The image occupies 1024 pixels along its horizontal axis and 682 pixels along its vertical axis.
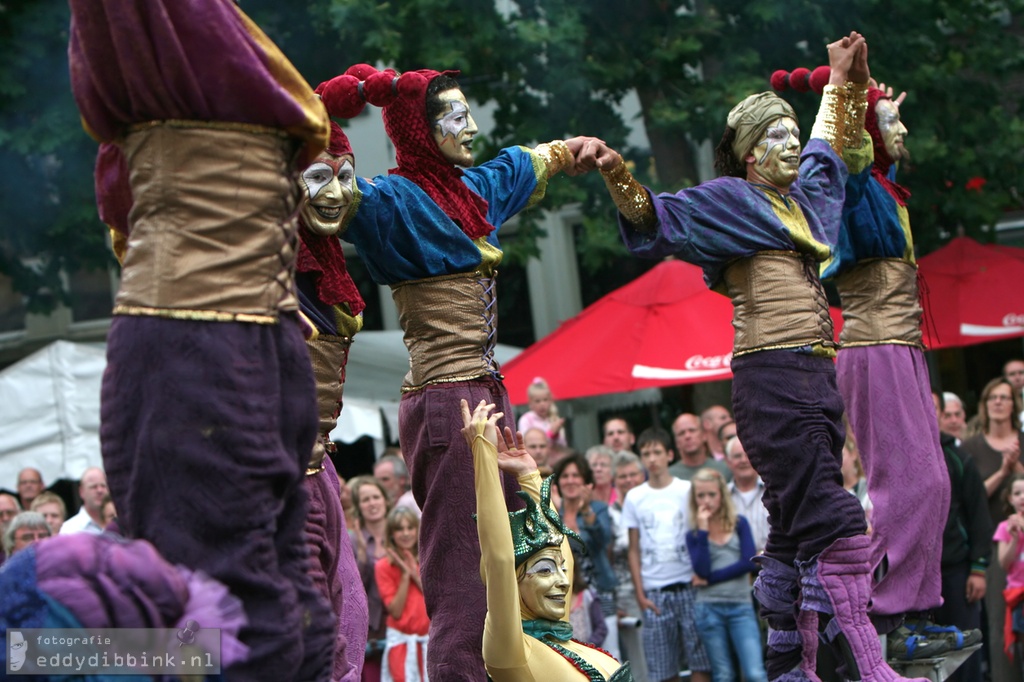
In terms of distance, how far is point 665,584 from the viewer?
297 inches

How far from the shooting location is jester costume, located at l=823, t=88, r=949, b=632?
5.44 metres

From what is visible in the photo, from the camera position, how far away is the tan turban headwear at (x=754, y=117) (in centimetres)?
524

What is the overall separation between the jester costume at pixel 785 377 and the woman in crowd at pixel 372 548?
9.31ft

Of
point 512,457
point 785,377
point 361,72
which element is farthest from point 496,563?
point 361,72

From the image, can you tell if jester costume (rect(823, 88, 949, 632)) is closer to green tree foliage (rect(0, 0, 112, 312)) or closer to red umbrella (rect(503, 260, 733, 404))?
red umbrella (rect(503, 260, 733, 404))

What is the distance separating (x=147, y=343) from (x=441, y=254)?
2076mm

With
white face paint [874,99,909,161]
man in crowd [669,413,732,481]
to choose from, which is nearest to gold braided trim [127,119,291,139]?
white face paint [874,99,909,161]

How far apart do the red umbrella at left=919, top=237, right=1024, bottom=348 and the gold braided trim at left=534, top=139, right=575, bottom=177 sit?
17.5ft

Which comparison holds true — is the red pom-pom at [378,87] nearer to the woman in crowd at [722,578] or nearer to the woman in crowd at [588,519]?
the woman in crowd at [588,519]

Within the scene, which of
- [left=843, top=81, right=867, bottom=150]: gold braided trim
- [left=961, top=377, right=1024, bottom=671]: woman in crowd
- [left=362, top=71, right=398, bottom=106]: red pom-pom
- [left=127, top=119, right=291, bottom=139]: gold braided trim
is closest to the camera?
[left=127, top=119, right=291, bottom=139]: gold braided trim

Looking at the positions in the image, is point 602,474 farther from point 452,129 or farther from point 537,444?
point 452,129

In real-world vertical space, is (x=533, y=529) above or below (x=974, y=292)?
below

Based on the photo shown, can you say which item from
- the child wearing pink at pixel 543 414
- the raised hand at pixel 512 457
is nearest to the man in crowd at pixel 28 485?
the child wearing pink at pixel 543 414

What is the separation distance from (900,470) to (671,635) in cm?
238
